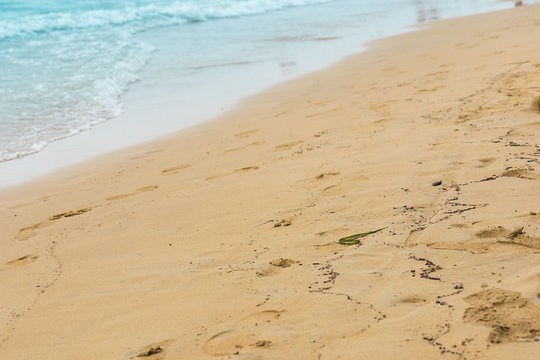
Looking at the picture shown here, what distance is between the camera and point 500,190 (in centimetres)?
317

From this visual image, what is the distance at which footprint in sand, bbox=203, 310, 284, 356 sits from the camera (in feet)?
7.15

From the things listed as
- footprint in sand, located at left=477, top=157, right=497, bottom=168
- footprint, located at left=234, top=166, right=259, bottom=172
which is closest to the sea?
footprint, located at left=234, top=166, right=259, bottom=172

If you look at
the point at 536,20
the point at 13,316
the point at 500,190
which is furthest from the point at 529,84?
the point at 536,20

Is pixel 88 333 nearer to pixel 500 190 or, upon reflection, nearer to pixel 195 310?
pixel 195 310

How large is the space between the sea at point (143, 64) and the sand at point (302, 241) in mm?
1072

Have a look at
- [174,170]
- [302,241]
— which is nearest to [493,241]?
[302,241]

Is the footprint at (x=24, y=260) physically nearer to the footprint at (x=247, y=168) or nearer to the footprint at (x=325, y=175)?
A: the footprint at (x=247, y=168)

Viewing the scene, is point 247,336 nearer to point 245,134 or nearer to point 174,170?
point 174,170

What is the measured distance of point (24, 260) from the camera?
3.57m

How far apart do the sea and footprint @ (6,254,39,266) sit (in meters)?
1.99

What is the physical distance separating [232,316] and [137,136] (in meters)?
4.38

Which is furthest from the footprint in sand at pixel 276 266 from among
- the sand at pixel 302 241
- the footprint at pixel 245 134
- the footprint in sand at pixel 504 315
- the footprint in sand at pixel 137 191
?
the footprint at pixel 245 134

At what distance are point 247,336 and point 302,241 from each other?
33.7 inches

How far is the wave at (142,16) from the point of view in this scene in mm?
18797
